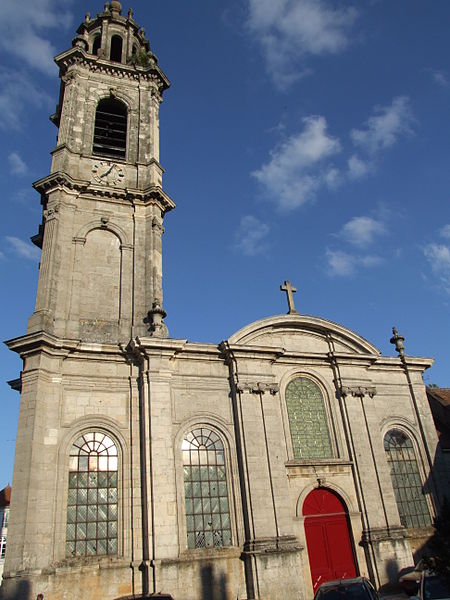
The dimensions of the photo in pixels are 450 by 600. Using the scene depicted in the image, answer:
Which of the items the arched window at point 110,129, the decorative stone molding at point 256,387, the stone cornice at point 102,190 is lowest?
the decorative stone molding at point 256,387

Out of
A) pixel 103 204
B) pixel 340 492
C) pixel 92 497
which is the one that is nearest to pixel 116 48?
pixel 103 204

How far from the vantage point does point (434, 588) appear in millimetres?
9297

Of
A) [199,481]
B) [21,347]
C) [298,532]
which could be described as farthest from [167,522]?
[21,347]

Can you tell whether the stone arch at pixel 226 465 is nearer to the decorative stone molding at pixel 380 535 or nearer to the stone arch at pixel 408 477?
the decorative stone molding at pixel 380 535

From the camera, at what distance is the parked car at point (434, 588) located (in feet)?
29.7

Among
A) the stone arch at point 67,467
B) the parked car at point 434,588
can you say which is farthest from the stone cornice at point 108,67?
the parked car at point 434,588

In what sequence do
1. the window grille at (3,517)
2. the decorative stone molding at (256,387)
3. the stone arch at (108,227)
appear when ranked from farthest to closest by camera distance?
the window grille at (3,517) → the stone arch at (108,227) → the decorative stone molding at (256,387)

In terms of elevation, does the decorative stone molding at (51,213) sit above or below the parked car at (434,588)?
above

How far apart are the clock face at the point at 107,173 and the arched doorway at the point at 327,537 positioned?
13.3 m

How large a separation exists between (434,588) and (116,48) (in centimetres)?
2550

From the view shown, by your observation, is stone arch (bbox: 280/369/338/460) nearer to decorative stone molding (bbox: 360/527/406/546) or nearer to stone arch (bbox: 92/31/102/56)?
decorative stone molding (bbox: 360/527/406/546)

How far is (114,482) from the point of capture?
14070 mm

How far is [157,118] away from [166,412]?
13526mm

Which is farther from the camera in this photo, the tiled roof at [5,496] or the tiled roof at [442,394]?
the tiled roof at [5,496]
